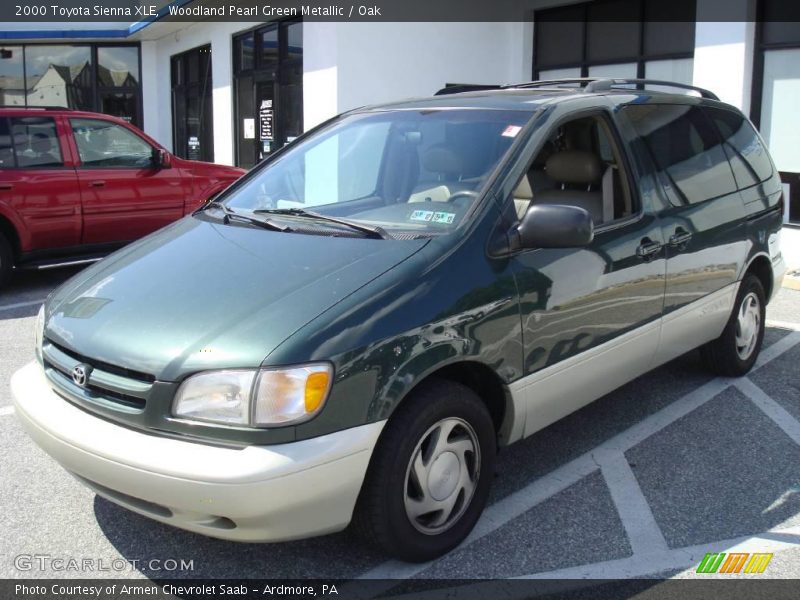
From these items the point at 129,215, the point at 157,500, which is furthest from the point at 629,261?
the point at 129,215

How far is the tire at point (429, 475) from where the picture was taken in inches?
111

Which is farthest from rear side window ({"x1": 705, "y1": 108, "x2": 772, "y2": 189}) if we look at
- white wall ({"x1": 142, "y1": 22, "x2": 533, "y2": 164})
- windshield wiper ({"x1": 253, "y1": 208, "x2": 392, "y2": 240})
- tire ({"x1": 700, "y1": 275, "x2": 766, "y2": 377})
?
white wall ({"x1": 142, "y1": 22, "x2": 533, "y2": 164})

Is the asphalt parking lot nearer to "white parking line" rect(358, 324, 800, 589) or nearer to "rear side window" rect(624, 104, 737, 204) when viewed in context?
"white parking line" rect(358, 324, 800, 589)

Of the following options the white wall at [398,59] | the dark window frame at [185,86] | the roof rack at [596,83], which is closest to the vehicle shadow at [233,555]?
the roof rack at [596,83]

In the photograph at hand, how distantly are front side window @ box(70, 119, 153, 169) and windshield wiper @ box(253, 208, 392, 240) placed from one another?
5380 mm

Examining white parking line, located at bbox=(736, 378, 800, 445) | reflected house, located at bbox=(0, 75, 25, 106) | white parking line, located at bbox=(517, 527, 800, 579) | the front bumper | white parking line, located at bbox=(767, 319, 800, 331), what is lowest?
white parking line, located at bbox=(517, 527, 800, 579)

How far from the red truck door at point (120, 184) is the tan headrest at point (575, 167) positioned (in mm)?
5857

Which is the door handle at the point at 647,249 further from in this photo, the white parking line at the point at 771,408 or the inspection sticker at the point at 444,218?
the white parking line at the point at 771,408

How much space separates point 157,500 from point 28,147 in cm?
660

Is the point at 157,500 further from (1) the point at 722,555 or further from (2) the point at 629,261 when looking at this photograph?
(2) the point at 629,261

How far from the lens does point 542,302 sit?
336 centimetres

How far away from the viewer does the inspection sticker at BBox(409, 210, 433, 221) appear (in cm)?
342

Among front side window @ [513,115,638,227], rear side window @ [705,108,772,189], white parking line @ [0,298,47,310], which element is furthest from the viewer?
white parking line @ [0,298,47,310]

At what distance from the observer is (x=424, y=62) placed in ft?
39.1
